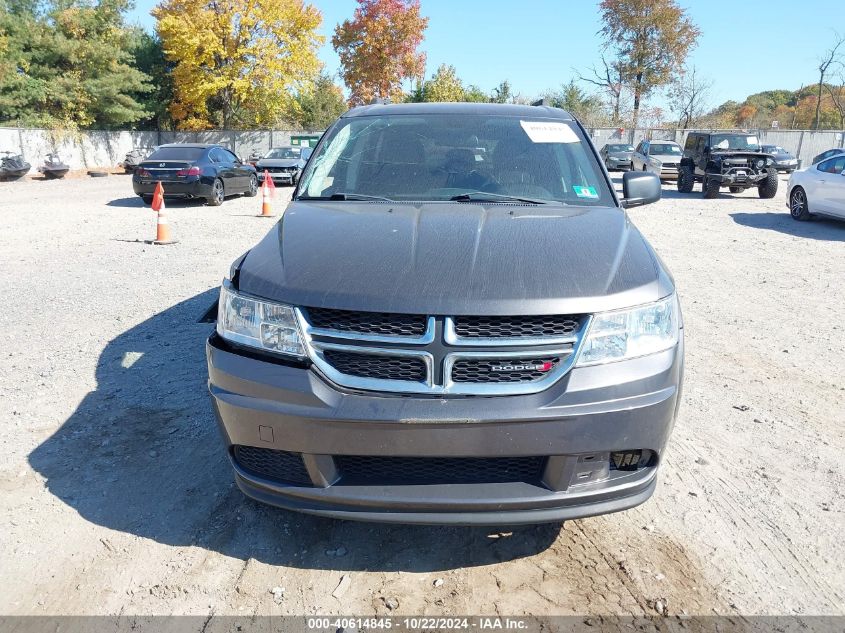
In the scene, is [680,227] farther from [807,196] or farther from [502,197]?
[502,197]

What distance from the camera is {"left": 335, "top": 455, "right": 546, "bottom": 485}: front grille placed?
7.84 ft

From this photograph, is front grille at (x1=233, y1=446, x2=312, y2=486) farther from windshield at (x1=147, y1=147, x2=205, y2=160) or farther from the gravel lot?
windshield at (x1=147, y1=147, x2=205, y2=160)

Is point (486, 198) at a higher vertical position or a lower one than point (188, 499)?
higher

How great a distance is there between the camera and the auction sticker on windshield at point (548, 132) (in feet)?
12.9

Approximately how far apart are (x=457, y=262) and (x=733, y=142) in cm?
1985

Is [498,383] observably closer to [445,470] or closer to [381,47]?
[445,470]

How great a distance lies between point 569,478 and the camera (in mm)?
2359

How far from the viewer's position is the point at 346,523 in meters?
3.07

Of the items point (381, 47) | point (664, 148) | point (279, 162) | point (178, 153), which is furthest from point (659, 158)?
point (381, 47)

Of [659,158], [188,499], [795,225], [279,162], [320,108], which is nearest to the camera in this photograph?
[188,499]

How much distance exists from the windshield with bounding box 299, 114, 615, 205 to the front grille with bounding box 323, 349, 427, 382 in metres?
1.44

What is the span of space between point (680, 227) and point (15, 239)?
40.8 ft

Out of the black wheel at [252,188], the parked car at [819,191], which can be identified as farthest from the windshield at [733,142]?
the black wheel at [252,188]

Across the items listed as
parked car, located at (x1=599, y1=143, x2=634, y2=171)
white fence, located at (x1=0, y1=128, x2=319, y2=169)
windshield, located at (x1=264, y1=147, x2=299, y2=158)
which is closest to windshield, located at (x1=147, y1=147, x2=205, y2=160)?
windshield, located at (x1=264, y1=147, x2=299, y2=158)
